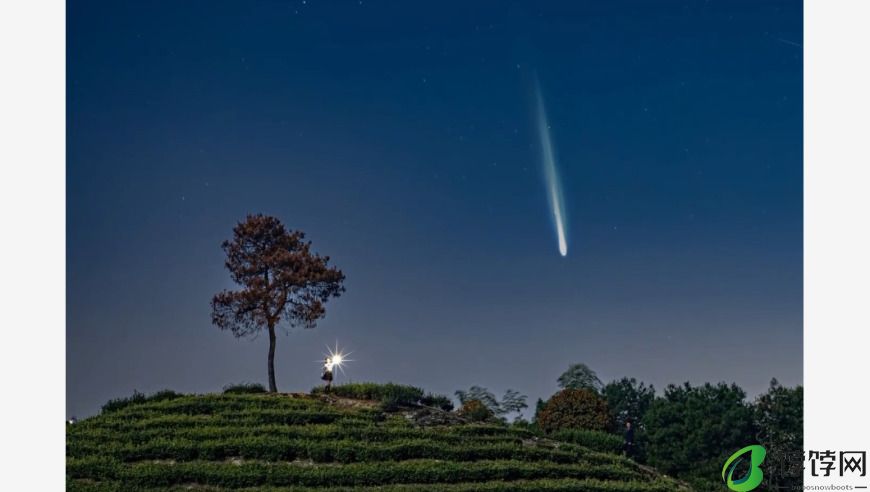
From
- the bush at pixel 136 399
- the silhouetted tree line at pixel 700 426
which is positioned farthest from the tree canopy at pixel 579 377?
the bush at pixel 136 399

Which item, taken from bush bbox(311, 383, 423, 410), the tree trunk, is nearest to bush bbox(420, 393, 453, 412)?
bush bbox(311, 383, 423, 410)

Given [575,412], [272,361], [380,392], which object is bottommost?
[575,412]

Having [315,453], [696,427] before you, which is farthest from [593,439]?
[315,453]

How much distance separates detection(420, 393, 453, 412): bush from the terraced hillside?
0.80 meters

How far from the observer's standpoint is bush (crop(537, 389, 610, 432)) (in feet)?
53.2

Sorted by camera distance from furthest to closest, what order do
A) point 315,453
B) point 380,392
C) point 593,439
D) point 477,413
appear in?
point 380,392 → point 477,413 → point 593,439 → point 315,453

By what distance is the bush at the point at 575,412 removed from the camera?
1620 centimetres

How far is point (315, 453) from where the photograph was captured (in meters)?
12.0

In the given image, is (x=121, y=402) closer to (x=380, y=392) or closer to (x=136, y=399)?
(x=136, y=399)

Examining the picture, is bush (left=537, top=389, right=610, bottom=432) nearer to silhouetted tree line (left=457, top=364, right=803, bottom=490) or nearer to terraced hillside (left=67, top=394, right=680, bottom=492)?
silhouetted tree line (left=457, top=364, right=803, bottom=490)

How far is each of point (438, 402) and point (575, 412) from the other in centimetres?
277

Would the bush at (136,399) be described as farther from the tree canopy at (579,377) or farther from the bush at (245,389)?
the tree canopy at (579,377)
